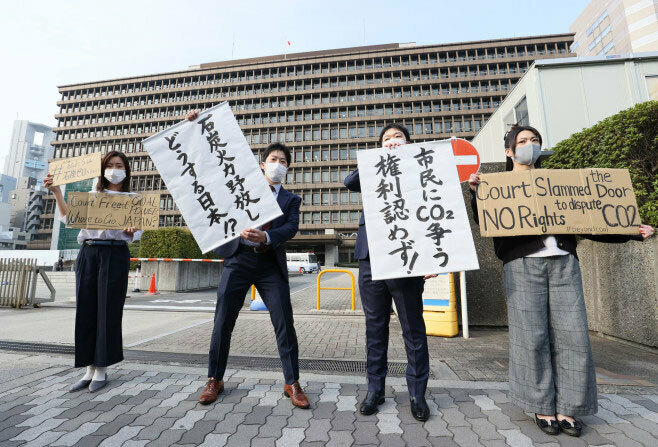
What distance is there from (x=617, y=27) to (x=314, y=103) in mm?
46736

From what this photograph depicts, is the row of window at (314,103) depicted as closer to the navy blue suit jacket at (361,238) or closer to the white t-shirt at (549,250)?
the navy blue suit jacket at (361,238)

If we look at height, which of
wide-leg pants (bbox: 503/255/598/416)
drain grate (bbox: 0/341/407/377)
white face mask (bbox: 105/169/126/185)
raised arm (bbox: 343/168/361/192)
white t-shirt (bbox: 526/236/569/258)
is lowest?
drain grate (bbox: 0/341/407/377)

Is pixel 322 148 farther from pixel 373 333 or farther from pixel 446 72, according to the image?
pixel 373 333

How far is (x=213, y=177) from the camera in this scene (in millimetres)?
2510

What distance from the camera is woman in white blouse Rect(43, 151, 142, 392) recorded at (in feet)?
8.62

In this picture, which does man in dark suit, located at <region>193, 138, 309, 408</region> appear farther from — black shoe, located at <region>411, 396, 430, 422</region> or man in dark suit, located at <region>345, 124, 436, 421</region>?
black shoe, located at <region>411, 396, 430, 422</region>

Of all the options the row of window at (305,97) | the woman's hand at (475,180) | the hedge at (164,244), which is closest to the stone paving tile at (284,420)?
the woman's hand at (475,180)

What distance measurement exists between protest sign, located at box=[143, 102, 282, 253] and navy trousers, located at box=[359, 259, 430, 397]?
981 millimetres

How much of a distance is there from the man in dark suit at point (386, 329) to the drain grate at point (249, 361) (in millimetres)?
858

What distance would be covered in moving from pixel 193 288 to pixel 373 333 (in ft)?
38.7

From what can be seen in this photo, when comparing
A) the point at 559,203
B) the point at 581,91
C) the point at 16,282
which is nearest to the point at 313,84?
the point at 581,91

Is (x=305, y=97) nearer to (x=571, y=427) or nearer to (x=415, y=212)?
(x=415, y=212)

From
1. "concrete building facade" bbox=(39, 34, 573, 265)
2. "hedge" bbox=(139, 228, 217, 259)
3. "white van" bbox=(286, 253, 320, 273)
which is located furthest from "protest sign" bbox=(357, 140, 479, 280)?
"concrete building facade" bbox=(39, 34, 573, 265)

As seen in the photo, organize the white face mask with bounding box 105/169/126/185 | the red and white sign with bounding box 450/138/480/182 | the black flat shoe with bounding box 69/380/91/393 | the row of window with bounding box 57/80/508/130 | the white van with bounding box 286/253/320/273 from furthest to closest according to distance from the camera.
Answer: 1. the row of window with bounding box 57/80/508/130
2. the white van with bounding box 286/253/320/273
3. the red and white sign with bounding box 450/138/480/182
4. the white face mask with bounding box 105/169/126/185
5. the black flat shoe with bounding box 69/380/91/393
